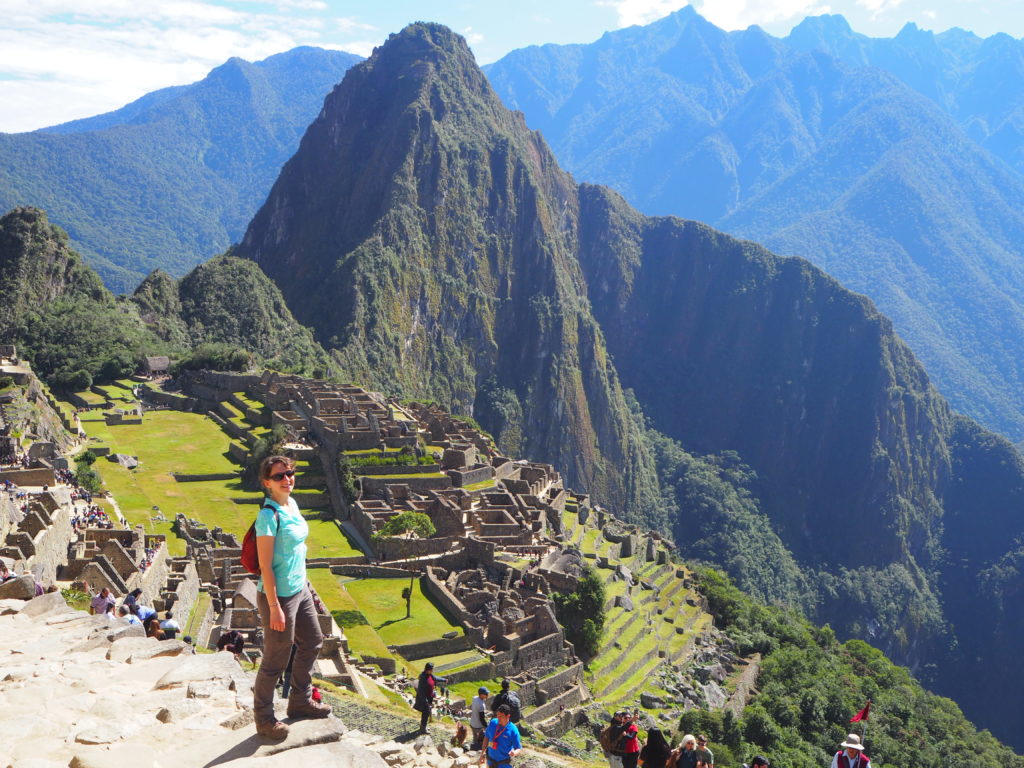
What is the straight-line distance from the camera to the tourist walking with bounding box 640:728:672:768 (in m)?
14.3

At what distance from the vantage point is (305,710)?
9906 mm

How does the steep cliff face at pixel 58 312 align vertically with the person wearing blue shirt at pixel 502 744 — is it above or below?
above

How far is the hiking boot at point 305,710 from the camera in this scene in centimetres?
984

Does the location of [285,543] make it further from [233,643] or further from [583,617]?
[583,617]

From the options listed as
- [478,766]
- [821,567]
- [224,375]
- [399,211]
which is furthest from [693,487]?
[478,766]

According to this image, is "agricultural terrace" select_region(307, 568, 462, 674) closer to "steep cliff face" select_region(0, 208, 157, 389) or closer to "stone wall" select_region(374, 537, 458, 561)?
"stone wall" select_region(374, 537, 458, 561)

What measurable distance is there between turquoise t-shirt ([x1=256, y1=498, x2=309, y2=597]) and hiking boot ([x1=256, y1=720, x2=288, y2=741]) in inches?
52.6

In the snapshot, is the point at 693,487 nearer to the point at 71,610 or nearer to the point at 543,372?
the point at 543,372

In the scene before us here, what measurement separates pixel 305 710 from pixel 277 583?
1.68 metres

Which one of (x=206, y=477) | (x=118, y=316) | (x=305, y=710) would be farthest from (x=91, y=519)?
(x=118, y=316)

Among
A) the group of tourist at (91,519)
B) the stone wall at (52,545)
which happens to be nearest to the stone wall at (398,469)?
the group of tourist at (91,519)

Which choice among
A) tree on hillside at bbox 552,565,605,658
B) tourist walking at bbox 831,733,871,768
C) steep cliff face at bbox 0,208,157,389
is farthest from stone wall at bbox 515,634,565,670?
steep cliff face at bbox 0,208,157,389

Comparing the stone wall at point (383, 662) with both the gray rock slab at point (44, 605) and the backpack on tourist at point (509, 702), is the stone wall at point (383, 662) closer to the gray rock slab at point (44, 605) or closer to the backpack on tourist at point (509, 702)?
the gray rock slab at point (44, 605)

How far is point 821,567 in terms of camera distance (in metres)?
172
